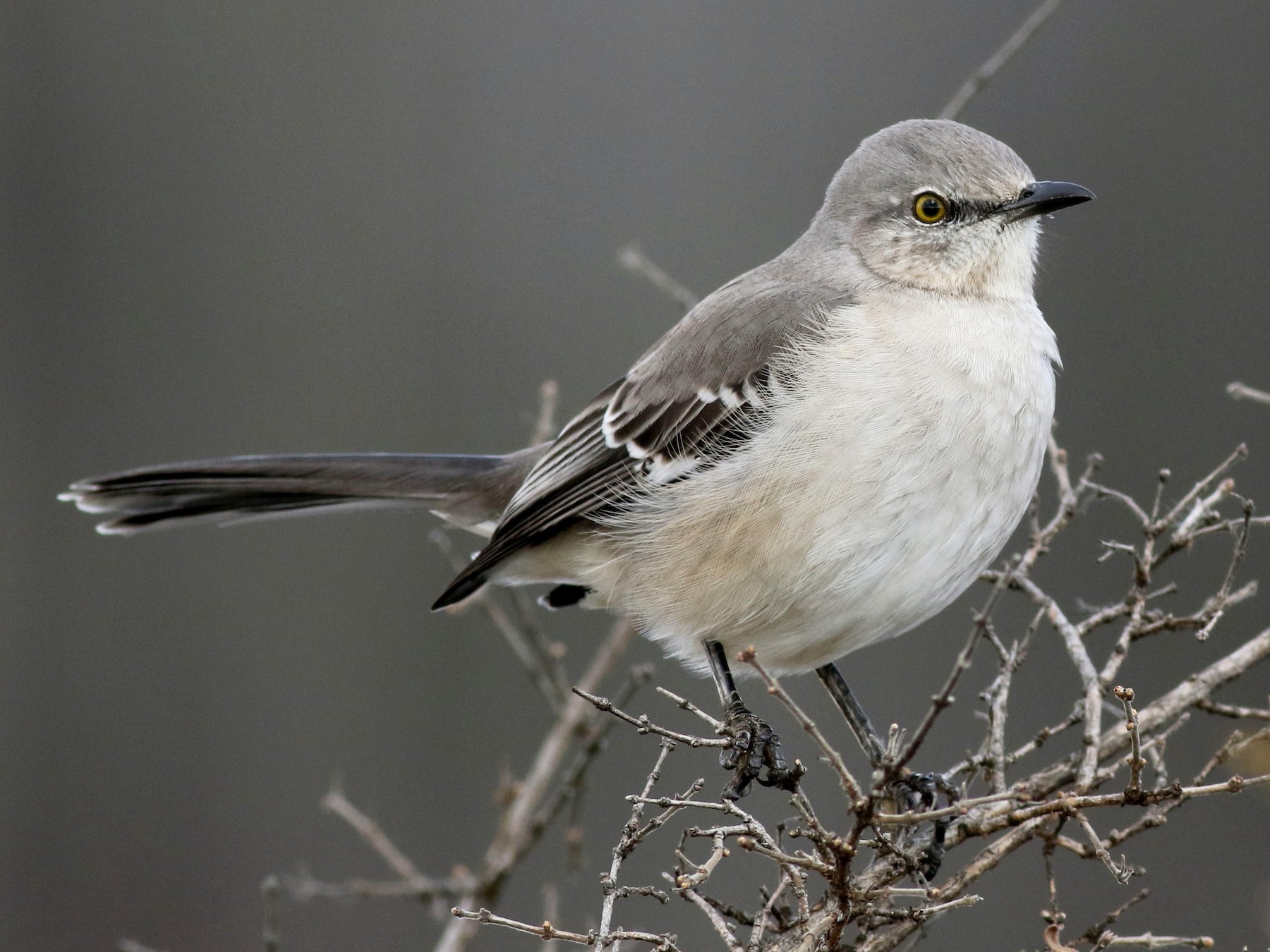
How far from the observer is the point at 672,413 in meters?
3.75

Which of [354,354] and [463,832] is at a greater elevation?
[354,354]

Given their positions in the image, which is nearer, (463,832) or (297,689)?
(463,832)

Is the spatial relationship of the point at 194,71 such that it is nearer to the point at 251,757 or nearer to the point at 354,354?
the point at 354,354

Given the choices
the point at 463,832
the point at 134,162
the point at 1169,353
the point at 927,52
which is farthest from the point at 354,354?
the point at 1169,353

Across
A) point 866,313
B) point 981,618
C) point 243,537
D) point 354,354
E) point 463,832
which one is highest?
point 866,313

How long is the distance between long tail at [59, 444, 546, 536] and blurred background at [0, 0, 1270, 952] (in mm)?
2131

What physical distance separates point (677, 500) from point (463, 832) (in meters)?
3.71

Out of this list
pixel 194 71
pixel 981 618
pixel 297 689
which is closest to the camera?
pixel 981 618

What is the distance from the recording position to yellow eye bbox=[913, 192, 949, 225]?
12.2 ft

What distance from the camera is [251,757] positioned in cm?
718

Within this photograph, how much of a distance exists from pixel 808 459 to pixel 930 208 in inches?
36.0

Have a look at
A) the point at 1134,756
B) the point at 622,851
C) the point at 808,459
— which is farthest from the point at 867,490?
the point at 622,851

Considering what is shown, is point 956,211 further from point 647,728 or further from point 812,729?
point 812,729

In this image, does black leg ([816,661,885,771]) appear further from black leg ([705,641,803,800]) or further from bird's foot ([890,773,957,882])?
black leg ([705,641,803,800])
